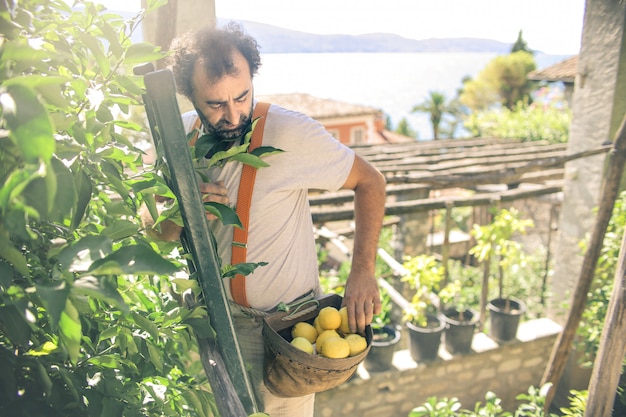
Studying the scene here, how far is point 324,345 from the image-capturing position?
4.69 feet

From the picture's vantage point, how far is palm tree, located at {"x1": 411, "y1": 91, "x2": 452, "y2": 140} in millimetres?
36469

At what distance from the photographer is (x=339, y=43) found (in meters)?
36.0

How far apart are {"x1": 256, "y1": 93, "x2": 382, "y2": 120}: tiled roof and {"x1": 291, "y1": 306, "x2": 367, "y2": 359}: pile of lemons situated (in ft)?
70.2

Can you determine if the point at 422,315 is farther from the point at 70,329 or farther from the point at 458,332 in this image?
the point at 70,329

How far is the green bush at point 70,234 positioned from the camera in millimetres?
535

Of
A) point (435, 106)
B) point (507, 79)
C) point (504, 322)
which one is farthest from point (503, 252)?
point (435, 106)

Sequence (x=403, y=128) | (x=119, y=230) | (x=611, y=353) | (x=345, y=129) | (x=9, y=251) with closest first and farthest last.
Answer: (x=9, y=251)
(x=119, y=230)
(x=611, y=353)
(x=345, y=129)
(x=403, y=128)

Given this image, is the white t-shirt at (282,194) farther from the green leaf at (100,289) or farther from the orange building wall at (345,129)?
the orange building wall at (345,129)

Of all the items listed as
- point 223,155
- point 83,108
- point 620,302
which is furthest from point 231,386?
point 620,302

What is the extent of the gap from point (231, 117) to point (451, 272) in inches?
360

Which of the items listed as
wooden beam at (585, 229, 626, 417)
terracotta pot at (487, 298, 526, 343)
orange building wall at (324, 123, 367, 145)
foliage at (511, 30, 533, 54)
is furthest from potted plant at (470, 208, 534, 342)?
foliage at (511, 30, 533, 54)

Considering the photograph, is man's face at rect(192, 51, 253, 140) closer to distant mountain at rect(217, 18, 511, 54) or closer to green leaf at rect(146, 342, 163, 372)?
distant mountain at rect(217, 18, 511, 54)

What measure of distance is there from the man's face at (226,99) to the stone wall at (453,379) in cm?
263

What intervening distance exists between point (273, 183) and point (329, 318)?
47 cm
